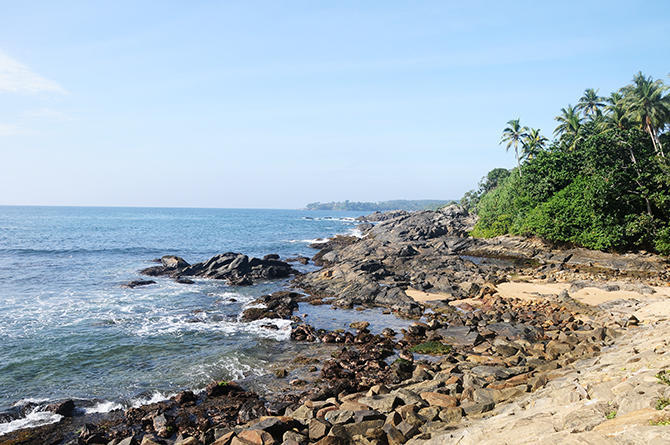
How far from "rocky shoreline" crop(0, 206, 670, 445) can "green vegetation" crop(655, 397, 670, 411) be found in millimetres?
198

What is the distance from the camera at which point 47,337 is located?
2394 centimetres

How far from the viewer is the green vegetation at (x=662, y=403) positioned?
8.06 m

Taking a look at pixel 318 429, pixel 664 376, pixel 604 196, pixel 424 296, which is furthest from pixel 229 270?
pixel 604 196

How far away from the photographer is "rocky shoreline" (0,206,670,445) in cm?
1244

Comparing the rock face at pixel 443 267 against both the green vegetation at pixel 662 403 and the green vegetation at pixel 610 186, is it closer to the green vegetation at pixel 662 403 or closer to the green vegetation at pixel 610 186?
the green vegetation at pixel 610 186

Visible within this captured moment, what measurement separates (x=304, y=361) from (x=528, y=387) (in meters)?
10.9

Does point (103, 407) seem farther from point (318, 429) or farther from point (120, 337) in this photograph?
point (318, 429)

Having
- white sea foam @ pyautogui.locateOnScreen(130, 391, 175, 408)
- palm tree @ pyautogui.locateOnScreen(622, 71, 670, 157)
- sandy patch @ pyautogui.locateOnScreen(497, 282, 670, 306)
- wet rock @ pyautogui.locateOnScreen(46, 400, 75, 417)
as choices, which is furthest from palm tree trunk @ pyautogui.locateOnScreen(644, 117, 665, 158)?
wet rock @ pyautogui.locateOnScreen(46, 400, 75, 417)

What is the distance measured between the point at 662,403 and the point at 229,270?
41363 mm

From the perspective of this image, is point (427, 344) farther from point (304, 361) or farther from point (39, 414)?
point (39, 414)

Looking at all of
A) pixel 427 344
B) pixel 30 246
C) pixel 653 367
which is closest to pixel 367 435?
pixel 653 367

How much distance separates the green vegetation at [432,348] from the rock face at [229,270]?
2483 centimetres

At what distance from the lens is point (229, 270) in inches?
1758

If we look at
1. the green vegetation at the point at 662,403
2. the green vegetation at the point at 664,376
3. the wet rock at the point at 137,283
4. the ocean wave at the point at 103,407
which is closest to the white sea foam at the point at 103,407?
the ocean wave at the point at 103,407
